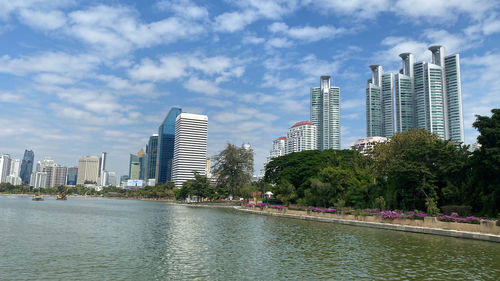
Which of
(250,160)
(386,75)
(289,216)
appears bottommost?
(289,216)

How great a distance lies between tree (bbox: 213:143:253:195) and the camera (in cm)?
10831

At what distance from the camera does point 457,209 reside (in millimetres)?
36188

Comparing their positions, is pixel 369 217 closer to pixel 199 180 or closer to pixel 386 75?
pixel 199 180

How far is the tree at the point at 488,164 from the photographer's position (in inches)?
1235

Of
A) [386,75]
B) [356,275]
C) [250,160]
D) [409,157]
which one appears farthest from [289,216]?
[386,75]

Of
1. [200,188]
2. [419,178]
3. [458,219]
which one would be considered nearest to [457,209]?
[458,219]

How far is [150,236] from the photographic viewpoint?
29.4 meters

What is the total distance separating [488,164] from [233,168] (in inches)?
3245

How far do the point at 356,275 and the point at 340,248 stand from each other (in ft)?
26.0

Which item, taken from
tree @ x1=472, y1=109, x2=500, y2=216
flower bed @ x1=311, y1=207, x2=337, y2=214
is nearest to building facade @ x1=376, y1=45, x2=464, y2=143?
flower bed @ x1=311, y1=207, x2=337, y2=214

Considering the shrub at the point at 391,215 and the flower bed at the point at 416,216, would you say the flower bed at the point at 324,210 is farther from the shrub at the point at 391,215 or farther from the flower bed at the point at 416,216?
the flower bed at the point at 416,216

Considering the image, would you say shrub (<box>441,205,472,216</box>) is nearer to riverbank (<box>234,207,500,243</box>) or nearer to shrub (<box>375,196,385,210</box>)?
riverbank (<box>234,207,500,243</box>)

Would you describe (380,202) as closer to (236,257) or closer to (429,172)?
(429,172)

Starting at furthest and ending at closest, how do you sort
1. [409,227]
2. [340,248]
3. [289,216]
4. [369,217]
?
[289,216] < [369,217] < [409,227] < [340,248]
